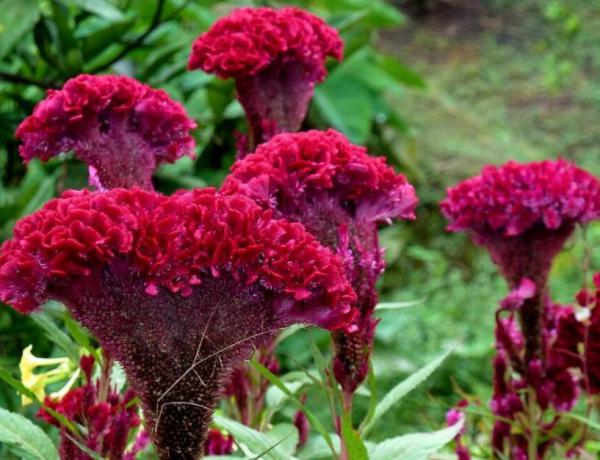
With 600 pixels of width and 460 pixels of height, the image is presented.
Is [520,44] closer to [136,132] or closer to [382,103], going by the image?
[382,103]

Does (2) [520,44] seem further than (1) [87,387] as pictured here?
Yes

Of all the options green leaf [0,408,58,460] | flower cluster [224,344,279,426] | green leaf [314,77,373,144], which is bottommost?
green leaf [314,77,373,144]

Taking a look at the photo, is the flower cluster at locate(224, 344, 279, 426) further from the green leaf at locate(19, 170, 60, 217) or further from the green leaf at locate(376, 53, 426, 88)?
the green leaf at locate(376, 53, 426, 88)

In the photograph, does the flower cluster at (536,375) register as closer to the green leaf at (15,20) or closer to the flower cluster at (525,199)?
the flower cluster at (525,199)

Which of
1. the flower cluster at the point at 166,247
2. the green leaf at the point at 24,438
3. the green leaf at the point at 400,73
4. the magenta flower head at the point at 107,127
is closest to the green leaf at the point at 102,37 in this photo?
the magenta flower head at the point at 107,127

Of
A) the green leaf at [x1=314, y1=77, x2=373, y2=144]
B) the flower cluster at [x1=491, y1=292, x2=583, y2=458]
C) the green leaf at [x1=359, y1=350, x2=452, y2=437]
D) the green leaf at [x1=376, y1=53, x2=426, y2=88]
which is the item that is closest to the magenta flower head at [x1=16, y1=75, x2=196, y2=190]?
the green leaf at [x1=359, y1=350, x2=452, y2=437]

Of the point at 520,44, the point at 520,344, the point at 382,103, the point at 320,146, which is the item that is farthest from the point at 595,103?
the point at 320,146

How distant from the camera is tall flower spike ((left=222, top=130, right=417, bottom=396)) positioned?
3.39ft

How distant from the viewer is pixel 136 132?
120 cm

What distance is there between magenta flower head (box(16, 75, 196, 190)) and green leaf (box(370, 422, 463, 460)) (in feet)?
1.43

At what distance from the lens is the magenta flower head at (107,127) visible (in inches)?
45.1

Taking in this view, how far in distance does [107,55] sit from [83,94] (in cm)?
199

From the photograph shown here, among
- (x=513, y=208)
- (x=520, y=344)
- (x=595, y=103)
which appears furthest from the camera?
(x=595, y=103)

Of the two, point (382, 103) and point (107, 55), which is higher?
point (107, 55)
